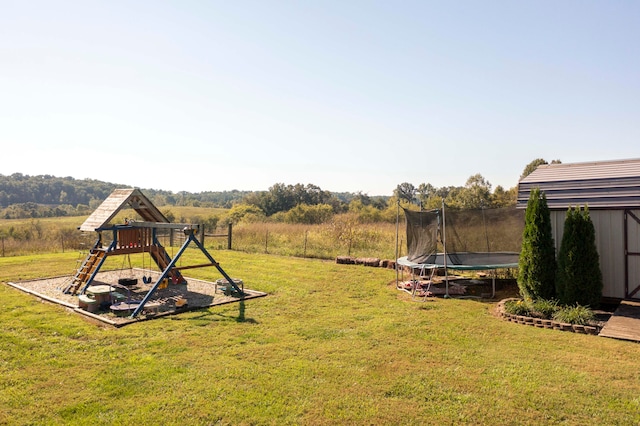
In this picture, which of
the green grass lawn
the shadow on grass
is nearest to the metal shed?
the green grass lawn

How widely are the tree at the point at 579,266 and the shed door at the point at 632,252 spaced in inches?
34.1

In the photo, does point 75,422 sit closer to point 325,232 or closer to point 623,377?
point 623,377

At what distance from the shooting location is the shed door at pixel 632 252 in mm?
8641

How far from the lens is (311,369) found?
552 cm

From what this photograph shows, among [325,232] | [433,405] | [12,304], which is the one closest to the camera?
[433,405]

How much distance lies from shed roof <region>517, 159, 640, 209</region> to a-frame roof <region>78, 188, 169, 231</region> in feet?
33.5

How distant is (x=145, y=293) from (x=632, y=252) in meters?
11.8

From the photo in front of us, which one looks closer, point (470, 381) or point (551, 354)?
point (470, 381)

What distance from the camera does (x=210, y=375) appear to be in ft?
17.4

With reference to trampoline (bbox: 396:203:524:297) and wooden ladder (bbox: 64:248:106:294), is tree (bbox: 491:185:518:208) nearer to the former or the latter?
trampoline (bbox: 396:203:524:297)

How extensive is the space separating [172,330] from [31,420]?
321cm

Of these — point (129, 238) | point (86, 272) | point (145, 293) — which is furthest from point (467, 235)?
point (86, 272)

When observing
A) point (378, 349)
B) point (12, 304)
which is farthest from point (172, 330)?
point (12, 304)

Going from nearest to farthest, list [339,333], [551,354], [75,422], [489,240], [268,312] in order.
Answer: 1. [75,422]
2. [551,354]
3. [339,333]
4. [268,312]
5. [489,240]
